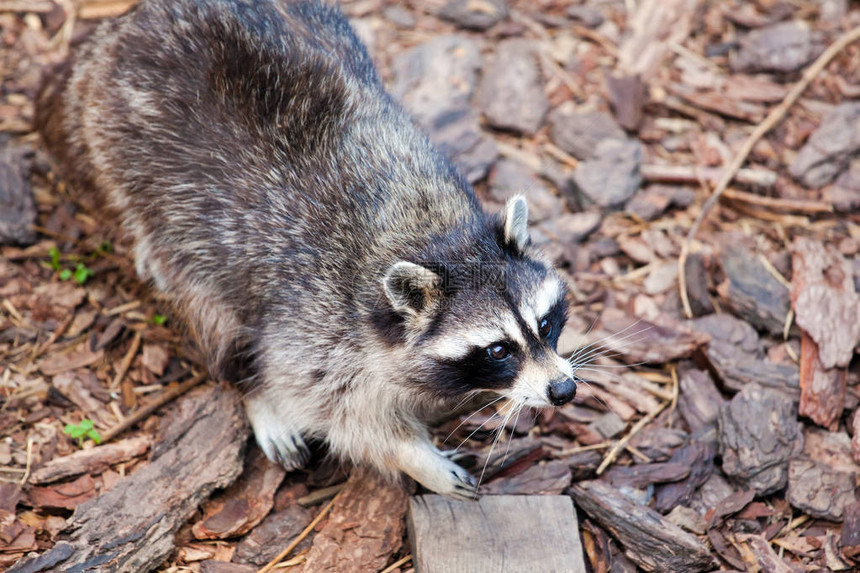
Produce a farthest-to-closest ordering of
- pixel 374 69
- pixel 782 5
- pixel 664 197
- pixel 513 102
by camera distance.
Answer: pixel 782 5 < pixel 513 102 < pixel 664 197 < pixel 374 69

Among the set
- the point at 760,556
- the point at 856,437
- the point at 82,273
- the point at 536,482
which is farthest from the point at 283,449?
the point at 856,437

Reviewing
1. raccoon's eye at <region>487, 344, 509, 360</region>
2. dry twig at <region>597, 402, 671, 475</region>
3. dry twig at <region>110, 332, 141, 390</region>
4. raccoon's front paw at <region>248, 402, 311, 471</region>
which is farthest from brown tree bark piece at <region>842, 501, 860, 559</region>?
dry twig at <region>110, 332, 141, 390</region>

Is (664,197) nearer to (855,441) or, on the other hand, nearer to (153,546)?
(855,441)

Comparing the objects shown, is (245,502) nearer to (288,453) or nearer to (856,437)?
(288,453)

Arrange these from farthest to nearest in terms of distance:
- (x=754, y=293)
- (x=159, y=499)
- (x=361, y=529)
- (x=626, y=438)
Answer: (x=754, y=293) < (x=626, y=438) < (x=361, y=529) < (x=159, y=499)

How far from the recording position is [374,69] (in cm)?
625

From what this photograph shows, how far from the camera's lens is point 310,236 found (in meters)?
5.25

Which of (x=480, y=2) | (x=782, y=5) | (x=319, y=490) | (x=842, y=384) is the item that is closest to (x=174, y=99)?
(x=319, y=490)

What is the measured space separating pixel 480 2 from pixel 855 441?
216 inches

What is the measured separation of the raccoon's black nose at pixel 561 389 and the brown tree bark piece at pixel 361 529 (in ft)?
4.28

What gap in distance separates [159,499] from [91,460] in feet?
2.40

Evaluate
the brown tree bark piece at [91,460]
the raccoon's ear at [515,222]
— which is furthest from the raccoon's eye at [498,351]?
the brown tree bark piece at [91,460]

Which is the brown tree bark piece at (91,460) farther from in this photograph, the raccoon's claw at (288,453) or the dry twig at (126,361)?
the raccoon's claw at (288,453)

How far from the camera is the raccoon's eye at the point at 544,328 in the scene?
15.7ft
